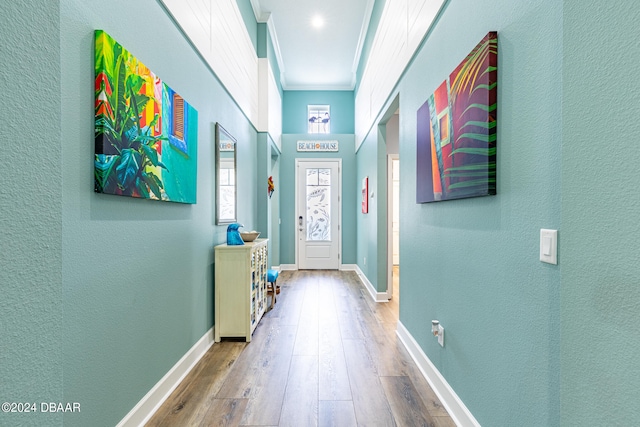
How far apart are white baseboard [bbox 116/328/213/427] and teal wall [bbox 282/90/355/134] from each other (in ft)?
16.2

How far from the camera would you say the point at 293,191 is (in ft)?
20.5

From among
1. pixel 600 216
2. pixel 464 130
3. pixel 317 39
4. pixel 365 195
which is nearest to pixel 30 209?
pixel 600 216

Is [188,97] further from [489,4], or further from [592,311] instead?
[592,311]

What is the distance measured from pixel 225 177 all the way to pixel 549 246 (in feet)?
8.69

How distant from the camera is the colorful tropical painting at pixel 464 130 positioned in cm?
130

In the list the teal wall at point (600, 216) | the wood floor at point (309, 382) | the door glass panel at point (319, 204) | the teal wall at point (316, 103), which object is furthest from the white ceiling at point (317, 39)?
the teal wall at point (600, 216)

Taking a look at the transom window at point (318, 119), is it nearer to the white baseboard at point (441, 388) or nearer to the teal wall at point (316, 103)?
the teal wall at point (316, 103)

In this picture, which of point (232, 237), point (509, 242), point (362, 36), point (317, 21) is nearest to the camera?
point (509, 242)

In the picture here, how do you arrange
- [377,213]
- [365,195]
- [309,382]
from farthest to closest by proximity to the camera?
[365,195], [377,213], [309,382]

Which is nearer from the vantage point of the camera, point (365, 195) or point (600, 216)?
point (600, 216)

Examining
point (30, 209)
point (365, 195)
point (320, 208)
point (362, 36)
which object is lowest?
point (30, 209)

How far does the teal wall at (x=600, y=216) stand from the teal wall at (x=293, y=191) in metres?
5.45

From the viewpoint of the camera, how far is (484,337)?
1.40 m

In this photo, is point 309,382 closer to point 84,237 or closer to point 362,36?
point 84,237
